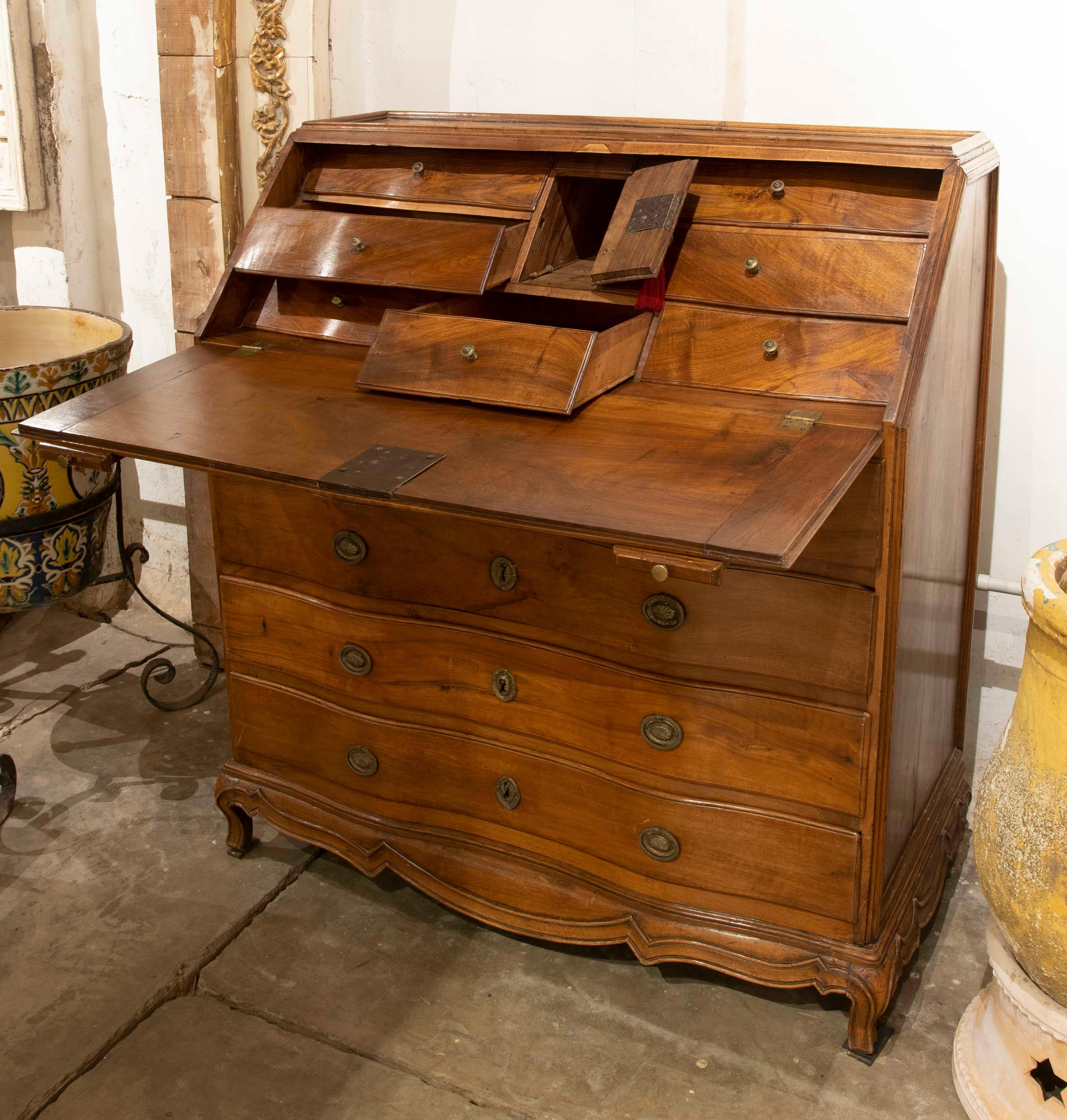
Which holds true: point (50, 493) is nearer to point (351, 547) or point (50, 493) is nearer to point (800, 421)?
point (351, 547)

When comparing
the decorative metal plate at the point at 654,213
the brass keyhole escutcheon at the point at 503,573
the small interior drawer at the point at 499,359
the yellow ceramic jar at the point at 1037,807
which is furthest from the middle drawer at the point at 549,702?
the decorative metal plate at the point at 654,213

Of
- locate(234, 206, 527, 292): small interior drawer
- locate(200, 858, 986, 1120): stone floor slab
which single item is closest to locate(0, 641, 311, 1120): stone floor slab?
locate(200, 858, 986, 1120): stone floor slab

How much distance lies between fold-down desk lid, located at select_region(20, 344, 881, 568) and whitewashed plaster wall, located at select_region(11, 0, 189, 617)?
4.82ft

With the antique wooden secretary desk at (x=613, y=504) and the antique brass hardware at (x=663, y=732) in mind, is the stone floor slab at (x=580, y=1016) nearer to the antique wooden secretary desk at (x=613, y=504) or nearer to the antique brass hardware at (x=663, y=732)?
the antique wooden secretary desk at (x=613, y=504)

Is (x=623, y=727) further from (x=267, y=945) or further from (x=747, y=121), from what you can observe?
(x=747, y=121)

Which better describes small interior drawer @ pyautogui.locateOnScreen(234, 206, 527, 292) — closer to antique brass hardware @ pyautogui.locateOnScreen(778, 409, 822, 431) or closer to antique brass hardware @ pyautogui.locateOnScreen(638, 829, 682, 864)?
antique brass hardware @ pyautogui.locateOnScreen(778, 409, 822, 431)

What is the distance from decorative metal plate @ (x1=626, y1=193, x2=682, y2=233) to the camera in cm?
212

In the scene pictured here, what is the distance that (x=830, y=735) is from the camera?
211 centimetres

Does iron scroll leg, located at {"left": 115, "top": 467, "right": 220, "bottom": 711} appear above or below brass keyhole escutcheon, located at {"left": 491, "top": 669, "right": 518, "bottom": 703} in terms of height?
below

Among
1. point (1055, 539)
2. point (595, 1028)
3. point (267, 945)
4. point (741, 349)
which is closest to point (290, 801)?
point (267, 945)

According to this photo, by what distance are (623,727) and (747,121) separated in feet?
4.71

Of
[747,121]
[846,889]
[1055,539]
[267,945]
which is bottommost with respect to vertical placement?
[267,945]

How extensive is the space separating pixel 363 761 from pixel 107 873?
30.9 inches

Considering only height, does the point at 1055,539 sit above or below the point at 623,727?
above
